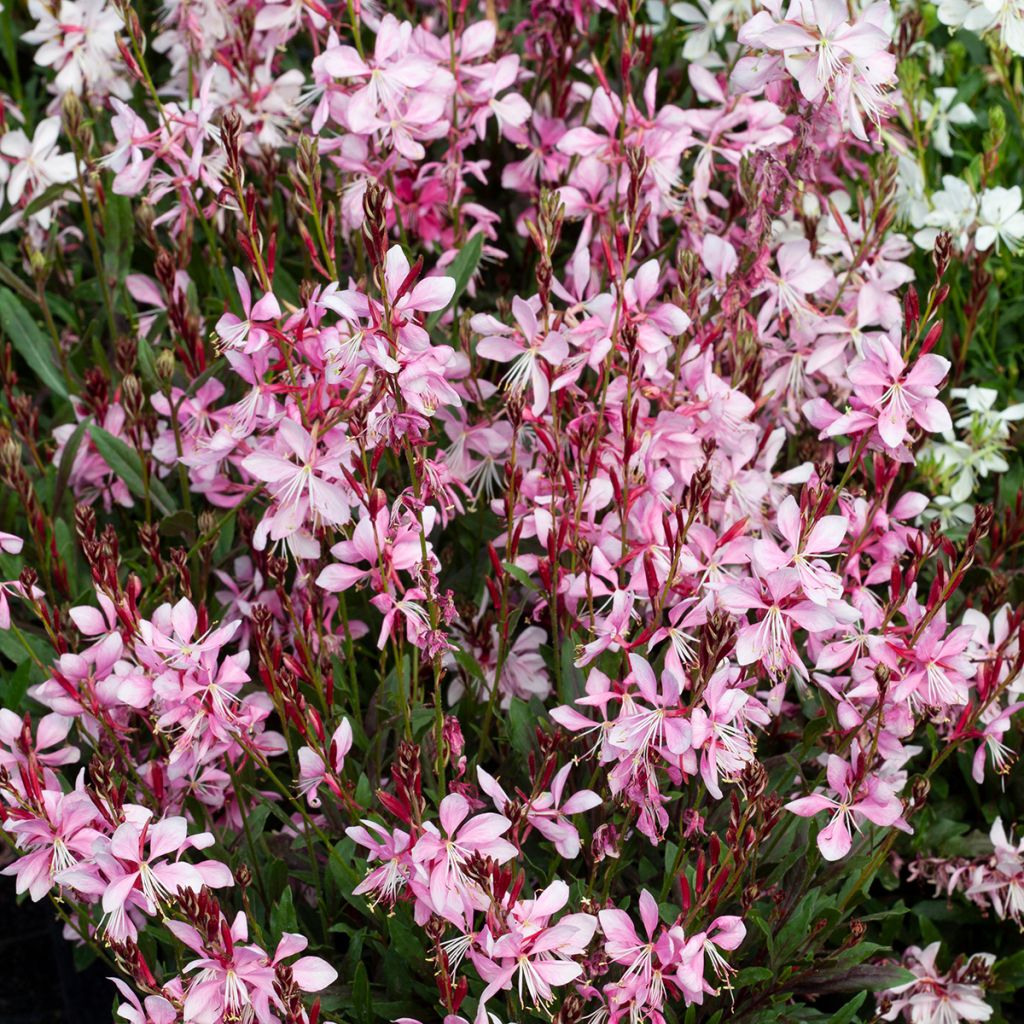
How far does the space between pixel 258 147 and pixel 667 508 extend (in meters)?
1.26

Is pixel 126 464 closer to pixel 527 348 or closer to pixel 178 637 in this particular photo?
pixel 178 637

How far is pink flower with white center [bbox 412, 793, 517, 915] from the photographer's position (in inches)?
59.3

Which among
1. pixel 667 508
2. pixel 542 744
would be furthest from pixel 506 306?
pixel 542 744

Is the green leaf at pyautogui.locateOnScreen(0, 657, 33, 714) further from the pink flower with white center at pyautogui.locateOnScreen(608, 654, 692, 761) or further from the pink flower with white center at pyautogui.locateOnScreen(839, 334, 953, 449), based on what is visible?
the pink flower with white center at pyautogui.locateOnScreen(839, 334, 953, 449)

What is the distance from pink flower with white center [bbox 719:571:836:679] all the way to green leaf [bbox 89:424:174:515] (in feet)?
3.45

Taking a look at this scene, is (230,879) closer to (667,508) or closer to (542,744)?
(542,744)

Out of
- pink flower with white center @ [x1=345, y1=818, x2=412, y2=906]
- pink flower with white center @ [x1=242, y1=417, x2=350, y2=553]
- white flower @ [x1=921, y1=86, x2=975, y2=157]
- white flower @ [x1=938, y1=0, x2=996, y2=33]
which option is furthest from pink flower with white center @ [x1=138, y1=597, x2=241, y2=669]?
white flower @ [x1=921, y1=86, x2=975, y2=157]

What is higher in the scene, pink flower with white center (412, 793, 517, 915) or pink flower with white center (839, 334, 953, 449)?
pink flower with white center (839, 334, 953, 449)

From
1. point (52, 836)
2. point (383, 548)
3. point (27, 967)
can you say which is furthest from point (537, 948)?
point (27, 967)

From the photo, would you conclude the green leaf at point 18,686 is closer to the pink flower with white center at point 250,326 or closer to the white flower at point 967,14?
the pink flower with white center at point 250,326

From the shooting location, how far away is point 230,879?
158cm

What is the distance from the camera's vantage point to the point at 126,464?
2.20 m

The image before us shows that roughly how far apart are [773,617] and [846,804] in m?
0.32

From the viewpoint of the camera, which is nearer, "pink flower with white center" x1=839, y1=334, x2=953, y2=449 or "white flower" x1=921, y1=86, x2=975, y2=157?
"pink flower with white center" x1=839, y1=334, x2=953, y2=449
